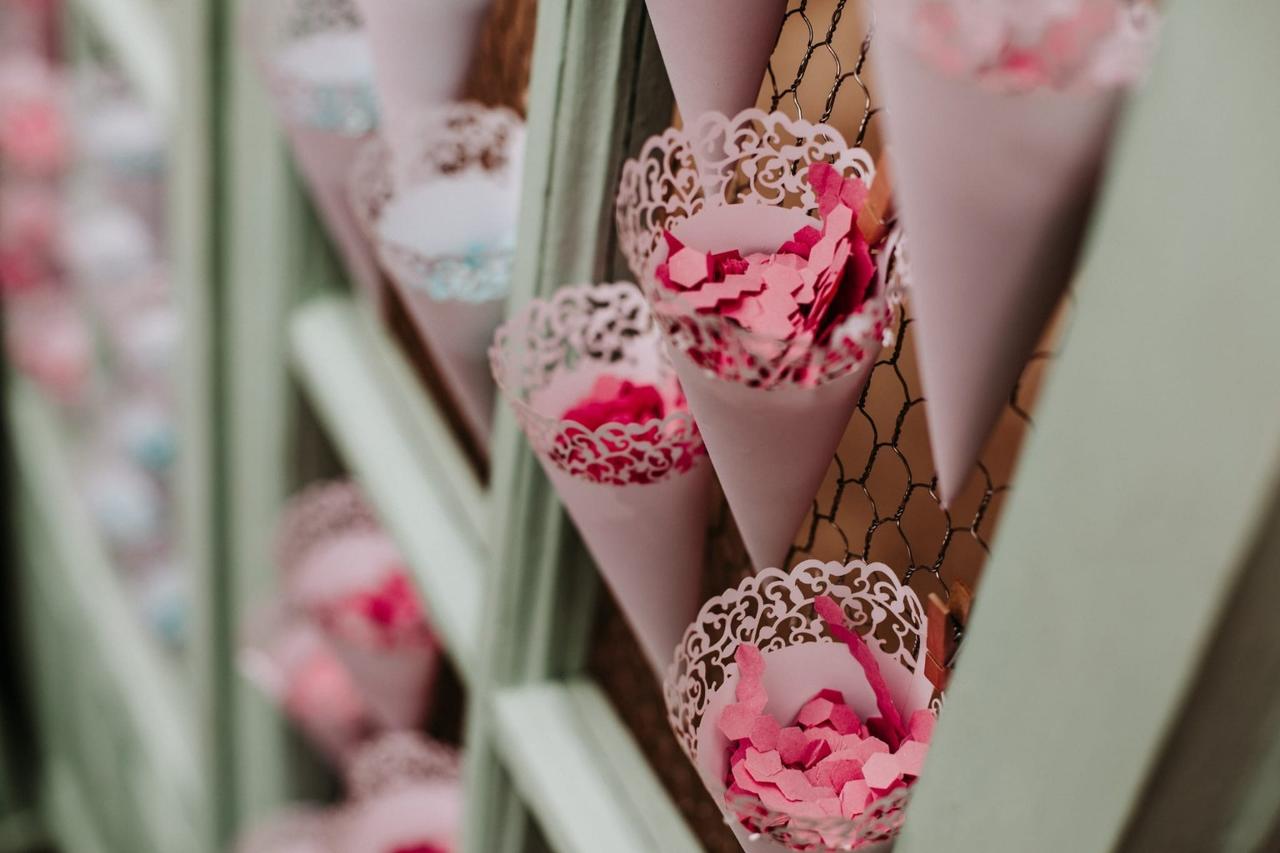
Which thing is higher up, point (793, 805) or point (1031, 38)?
point (1031, 38)

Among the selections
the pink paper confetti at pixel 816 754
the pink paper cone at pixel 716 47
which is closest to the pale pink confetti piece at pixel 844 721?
the pink paper confetti at pixel 816 754

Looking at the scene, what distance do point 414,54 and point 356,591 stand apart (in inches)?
22.9

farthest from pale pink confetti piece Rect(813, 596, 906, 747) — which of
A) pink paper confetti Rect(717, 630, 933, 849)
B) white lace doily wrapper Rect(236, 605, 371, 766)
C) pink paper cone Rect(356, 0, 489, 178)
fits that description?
white lace doily wrapper Rect(236, 605, 371, 766)

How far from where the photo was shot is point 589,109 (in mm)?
705

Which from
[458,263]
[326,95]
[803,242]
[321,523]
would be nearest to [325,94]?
[326,95]

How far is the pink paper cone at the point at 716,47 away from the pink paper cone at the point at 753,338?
0.02m

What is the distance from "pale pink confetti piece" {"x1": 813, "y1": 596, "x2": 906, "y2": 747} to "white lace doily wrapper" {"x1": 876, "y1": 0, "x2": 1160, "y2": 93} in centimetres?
26

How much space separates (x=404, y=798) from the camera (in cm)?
123

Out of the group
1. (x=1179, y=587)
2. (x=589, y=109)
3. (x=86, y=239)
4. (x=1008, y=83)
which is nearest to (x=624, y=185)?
(x=589, y=109)

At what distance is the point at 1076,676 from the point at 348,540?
971 millimetres

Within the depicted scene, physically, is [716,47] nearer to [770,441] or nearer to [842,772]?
[770,441]

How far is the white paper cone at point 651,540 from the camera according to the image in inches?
27.2

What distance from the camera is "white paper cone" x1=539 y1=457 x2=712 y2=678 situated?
69 cm

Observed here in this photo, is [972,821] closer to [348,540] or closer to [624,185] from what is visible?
[624,185]
